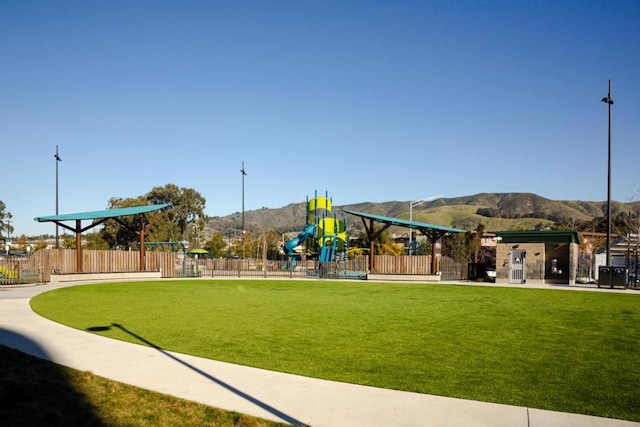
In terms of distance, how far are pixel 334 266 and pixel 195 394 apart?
35.6 metres

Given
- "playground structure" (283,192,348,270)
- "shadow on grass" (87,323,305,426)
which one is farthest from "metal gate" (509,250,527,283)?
"shadow on grass" (87,323,305,426)

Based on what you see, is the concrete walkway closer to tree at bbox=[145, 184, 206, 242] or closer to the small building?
the small building

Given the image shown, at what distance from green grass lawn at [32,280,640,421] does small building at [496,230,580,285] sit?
17.6 meters

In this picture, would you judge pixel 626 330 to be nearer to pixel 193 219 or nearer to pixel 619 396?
pixel 619 396

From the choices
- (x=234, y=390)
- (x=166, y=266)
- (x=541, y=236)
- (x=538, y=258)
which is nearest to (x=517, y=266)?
(x=538, y=258)

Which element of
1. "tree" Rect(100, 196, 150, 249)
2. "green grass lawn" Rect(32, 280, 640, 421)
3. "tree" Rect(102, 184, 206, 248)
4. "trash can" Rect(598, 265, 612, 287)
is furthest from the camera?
"tree" Rect(102, 184, 206, 248)

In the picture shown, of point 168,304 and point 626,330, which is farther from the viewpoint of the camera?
point 168,304

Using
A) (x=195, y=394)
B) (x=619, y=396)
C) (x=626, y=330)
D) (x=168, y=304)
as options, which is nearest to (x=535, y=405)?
(x=619, y=396)

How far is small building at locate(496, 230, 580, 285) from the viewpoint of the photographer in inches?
1522

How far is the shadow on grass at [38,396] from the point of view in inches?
244

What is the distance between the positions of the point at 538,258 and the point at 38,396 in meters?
37.8

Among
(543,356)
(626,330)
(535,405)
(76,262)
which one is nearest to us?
(535,405)

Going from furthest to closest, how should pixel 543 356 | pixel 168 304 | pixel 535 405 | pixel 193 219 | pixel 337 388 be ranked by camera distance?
1. pixel 193 219
2. pixel 168 304
3. pixel 543 356
4. pixel 337 388
5. pixel 535 405

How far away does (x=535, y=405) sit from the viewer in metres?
6.88
